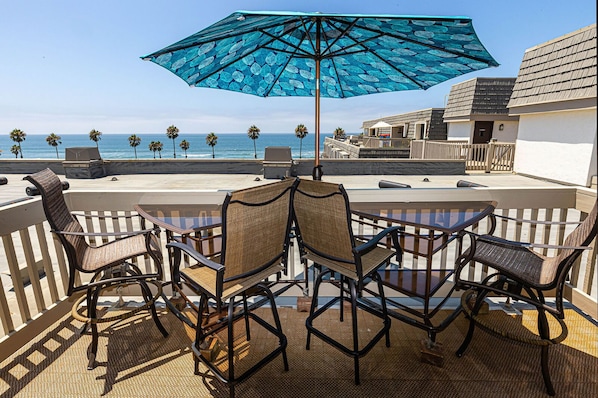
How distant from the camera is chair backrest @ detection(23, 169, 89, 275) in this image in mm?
1833

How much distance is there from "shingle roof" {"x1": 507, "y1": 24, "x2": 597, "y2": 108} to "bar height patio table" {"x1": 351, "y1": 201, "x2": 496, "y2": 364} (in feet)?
27.8

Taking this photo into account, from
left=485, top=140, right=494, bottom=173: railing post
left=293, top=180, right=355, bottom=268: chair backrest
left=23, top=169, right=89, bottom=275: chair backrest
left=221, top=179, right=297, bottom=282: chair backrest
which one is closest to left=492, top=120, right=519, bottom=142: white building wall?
left=485, top=140, right=494, bottom=173: railing post

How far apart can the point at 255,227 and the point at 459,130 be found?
18476 mm

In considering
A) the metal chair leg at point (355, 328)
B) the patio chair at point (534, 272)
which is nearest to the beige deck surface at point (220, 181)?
the patio chair at point (534, 272)

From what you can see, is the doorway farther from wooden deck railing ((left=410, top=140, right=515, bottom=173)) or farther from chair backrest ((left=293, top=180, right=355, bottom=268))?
chair backrest ((left=293, top=180, right=355, bottom=268))

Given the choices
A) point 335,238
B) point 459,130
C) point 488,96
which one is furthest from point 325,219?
point 459,130

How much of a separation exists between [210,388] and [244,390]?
0.67 ft

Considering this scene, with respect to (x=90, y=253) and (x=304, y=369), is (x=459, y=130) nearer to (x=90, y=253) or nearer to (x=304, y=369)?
(x=304, y=369)

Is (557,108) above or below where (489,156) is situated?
above

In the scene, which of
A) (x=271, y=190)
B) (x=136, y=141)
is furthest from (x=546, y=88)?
(x=136, y=141)

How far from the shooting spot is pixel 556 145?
10547 mm

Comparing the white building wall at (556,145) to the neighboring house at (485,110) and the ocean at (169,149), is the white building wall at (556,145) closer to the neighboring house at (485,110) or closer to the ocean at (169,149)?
the neighboring house at (485,110)

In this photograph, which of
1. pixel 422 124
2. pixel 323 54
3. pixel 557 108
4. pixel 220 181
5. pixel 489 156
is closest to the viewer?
pixel 323 54

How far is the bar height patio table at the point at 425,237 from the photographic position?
1.94 meters
